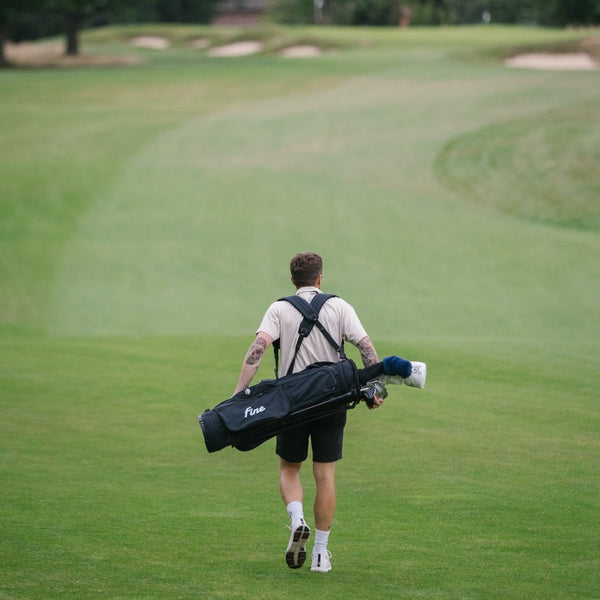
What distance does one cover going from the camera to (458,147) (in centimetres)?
2639

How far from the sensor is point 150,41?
213ft

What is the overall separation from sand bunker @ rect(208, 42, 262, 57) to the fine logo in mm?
52164

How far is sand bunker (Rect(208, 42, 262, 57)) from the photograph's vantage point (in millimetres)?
57312

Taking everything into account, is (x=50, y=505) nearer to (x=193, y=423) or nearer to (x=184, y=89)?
(x=193, y=423)

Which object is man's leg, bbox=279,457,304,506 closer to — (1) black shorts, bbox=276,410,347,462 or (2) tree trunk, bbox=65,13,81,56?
(1) black shorts, bbox=276,410,347,462

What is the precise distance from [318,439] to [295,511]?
48 centimetres

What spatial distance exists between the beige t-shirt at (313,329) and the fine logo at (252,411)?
412 mm

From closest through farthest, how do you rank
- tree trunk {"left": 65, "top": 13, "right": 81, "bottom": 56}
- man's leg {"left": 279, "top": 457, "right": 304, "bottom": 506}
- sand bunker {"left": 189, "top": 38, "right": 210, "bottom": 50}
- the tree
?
man's leg {"left": 279, "top": 457, "right": 304, "bottom": 506} → the tree → tree trunk {"left": 65, "top": 13, "right": 81, "bottom": 56} → sand bunker {"left": 189, "top": 38, "right": 210, "bottom": 50}

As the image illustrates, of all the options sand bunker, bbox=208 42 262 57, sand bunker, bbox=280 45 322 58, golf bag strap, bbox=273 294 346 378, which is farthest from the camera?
sand bunker, bbox=208 42 262 57

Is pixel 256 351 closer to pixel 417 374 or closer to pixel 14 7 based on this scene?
pixel 417 374

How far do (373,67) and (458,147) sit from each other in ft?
47.4

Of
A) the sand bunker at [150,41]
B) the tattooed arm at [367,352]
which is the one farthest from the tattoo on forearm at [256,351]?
the sand bunker at [150,41]

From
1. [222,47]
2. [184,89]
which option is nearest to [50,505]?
[184,89]

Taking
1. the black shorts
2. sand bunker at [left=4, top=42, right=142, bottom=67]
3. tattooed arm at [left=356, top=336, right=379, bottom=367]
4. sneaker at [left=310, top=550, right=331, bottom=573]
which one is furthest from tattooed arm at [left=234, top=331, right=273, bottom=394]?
sand bunker at [left=4, top=42, right=142, bottom=67]
